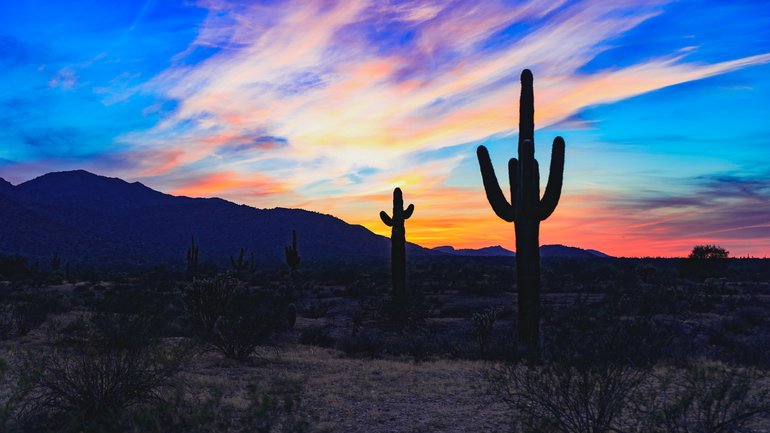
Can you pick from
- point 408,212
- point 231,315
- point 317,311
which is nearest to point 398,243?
point 408,212

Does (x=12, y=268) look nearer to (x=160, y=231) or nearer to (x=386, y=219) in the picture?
(x=386, y=219)

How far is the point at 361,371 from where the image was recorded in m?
13.2

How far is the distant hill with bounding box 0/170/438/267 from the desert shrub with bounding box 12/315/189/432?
4128 inches

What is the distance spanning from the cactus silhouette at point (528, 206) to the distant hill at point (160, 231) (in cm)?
10331

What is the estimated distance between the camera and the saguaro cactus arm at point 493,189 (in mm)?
15836

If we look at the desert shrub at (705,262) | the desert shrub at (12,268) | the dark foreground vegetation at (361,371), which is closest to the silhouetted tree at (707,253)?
the desert shrub at (705,262)

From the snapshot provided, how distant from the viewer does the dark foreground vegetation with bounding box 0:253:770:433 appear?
713cm

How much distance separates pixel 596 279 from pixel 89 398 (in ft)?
143

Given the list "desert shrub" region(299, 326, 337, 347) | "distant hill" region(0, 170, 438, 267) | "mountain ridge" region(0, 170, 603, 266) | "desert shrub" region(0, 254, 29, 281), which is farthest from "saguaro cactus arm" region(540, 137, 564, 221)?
"distant hill" region(0, 170, 438, 267)

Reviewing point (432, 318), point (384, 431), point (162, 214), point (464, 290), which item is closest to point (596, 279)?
point (464, 290)

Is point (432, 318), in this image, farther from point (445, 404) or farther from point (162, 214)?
point (162, 214)

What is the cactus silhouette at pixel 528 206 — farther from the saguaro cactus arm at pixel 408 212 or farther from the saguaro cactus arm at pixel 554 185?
the saguaro cactus arm at pixel 408 212

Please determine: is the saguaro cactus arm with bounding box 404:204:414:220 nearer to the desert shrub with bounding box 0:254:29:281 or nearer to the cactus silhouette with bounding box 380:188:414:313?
the cactus silhouette with bounding box 380:188:414:313

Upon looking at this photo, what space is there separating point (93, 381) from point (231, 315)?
19.6ft
